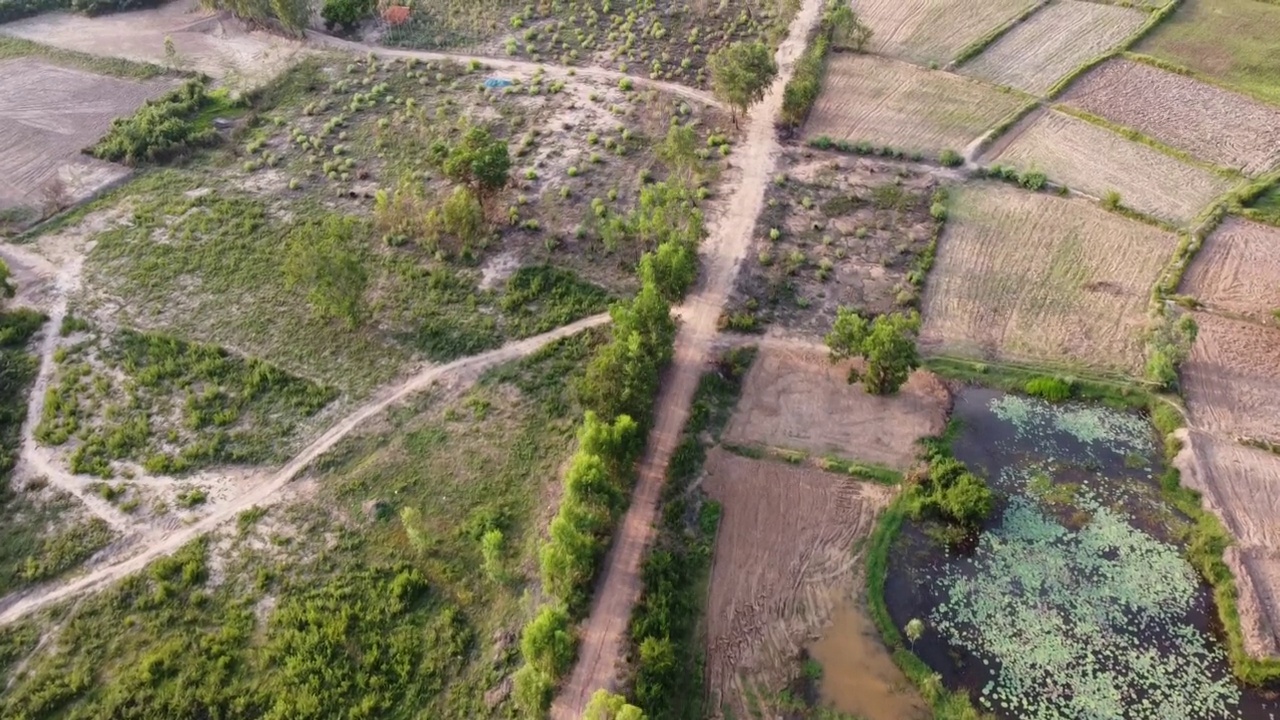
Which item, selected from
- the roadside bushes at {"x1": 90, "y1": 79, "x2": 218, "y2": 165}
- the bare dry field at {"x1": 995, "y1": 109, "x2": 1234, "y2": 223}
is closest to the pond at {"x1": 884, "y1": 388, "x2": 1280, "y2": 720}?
the bare dry field at {"x1": 995, "y1": 109, "x2": 1234, "y2": 223}

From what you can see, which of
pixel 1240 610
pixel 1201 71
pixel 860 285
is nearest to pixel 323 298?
pixel 860 285

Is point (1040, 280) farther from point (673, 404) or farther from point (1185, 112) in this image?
point (1185, 112)

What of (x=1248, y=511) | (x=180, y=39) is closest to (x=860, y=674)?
(x=1248, y=511)

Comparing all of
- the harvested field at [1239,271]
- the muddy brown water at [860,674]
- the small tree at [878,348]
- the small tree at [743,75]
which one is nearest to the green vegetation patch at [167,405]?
the small tree at [878,348]

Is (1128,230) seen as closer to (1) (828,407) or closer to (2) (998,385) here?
(2) (998,385)

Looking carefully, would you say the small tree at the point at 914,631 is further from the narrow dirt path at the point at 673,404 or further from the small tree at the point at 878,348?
the small tree at the point at 878,348
